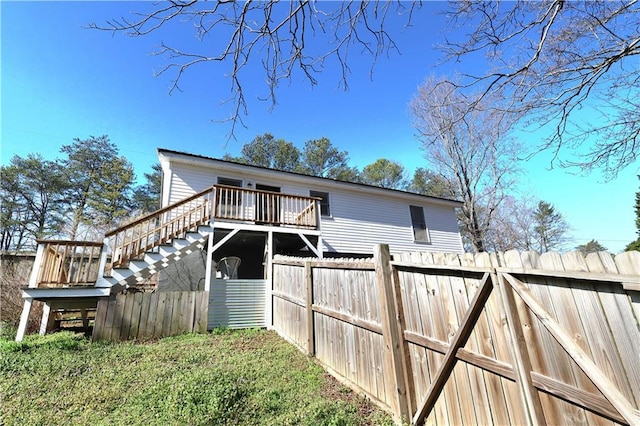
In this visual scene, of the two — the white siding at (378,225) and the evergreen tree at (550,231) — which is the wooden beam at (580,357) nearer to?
the white siding at (378,225)

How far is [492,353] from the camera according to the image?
6.32 feet

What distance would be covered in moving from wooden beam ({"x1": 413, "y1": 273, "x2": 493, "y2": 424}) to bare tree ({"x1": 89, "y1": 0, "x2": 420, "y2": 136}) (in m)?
2.70

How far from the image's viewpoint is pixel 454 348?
2.16 meters

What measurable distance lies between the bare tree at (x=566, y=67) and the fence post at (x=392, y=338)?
2595 mm

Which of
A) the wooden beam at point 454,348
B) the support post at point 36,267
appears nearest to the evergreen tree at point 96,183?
the support post at point 36,267

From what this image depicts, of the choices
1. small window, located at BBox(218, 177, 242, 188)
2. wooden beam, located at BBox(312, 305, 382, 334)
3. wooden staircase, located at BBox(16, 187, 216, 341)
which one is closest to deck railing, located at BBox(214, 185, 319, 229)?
small window, located at BBox(218, 177, 242, 188)

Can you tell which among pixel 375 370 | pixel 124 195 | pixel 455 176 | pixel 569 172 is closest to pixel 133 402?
pixel 375 370

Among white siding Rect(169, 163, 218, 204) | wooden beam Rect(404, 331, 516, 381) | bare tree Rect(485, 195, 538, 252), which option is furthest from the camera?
bare tree Rect(485, 195, 538, 252)

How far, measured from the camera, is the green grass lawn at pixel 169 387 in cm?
277

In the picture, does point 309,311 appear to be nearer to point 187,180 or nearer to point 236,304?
point 236,304

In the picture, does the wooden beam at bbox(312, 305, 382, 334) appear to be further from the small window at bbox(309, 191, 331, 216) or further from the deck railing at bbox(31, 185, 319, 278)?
the small window at bbox(309, 191, 331, 216)

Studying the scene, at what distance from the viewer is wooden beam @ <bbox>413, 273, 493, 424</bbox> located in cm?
196

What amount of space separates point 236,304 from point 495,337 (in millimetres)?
6464

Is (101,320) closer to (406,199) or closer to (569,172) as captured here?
(569,172)
